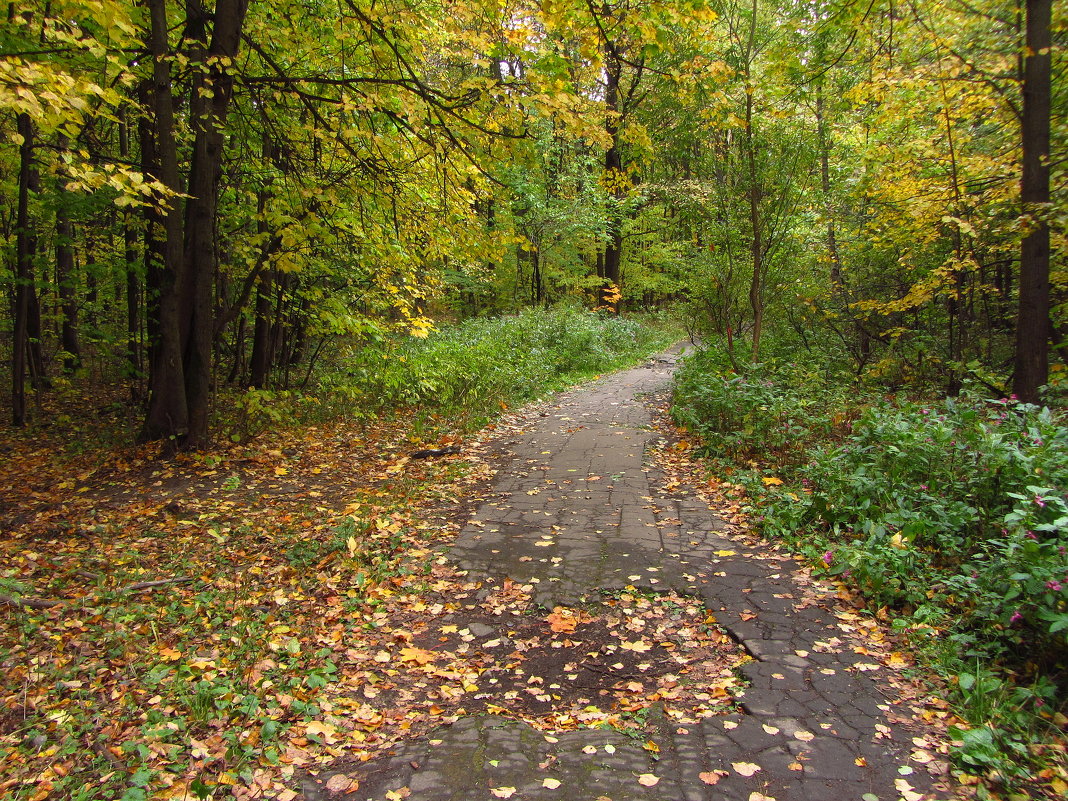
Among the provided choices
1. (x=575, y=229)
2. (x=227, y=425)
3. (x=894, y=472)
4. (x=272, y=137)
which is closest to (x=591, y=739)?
(x=894, y=472)

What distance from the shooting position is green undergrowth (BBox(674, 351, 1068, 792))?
9.74 feet

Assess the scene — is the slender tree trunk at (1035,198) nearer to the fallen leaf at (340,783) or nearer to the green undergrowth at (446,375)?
the green undergrowth at (446,375)

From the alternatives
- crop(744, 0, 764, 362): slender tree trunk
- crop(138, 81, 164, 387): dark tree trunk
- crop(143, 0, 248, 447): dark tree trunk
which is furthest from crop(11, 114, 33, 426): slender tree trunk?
crop(744, 0, 764, 362): slender tree trunk

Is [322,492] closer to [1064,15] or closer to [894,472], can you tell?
[894,472]

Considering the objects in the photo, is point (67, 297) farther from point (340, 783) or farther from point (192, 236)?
point (340, 783)

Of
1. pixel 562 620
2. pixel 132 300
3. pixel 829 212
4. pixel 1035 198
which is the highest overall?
pixel 829 212

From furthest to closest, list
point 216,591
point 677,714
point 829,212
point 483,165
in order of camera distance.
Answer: point 829,212
point 483,165
point 216,591
point 677,714

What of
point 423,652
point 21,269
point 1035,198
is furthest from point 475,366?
point 1035,198

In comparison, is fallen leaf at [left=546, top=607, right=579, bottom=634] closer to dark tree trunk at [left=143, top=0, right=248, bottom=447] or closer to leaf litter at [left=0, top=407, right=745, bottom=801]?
leaf litter at [left=0, top=407, right=745, bottom=801]

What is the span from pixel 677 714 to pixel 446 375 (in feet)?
26.3

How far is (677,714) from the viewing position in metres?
3.23

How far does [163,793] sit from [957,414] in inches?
234

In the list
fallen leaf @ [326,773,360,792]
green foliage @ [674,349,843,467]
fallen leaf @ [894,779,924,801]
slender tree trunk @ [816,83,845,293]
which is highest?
slender tree trunk @ [816,83,845,293]

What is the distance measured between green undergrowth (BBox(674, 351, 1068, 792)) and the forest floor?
0.24 metres
